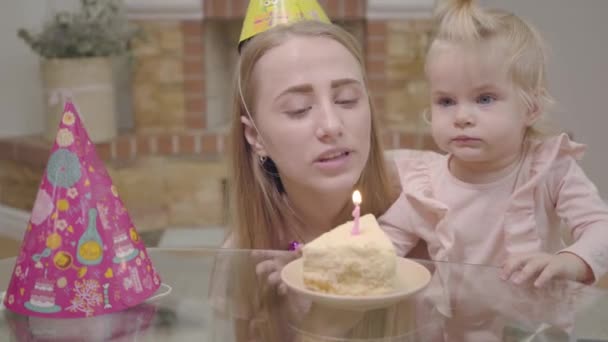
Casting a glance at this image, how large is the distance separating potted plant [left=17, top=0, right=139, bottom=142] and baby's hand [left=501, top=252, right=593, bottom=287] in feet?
7.84

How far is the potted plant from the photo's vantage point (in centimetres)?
308

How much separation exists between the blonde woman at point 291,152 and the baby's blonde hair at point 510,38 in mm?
184

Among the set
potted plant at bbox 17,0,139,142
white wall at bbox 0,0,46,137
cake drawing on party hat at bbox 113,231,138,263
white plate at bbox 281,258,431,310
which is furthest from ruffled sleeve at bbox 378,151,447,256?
white wall at bbox 0,0,46,137

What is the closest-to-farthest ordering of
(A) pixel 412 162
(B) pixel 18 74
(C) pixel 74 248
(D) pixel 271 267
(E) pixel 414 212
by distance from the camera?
(C) pixel 74 248 → (D) pixel 271 267 → (E) pixel 414 212 → (A) pixel 412 162 → (B) pixel 18 74

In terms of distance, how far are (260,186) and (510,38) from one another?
514mm

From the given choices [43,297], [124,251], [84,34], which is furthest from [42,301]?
[84,34]

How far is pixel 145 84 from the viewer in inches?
133

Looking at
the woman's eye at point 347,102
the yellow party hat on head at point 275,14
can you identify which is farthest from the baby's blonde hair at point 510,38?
Result: the yellow party hat on head at point 275,14

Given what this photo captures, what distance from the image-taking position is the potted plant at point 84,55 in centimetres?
308

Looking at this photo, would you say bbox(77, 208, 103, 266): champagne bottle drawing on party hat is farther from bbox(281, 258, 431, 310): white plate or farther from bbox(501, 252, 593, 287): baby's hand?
bbox(501, 252, 593, 287): baby's hand

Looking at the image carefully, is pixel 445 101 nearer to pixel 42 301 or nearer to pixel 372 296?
pixel 372 296

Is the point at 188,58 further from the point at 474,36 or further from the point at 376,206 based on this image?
the point at 474,36

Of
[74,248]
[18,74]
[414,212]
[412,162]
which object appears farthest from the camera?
[18,74]

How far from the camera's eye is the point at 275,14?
1424mm
